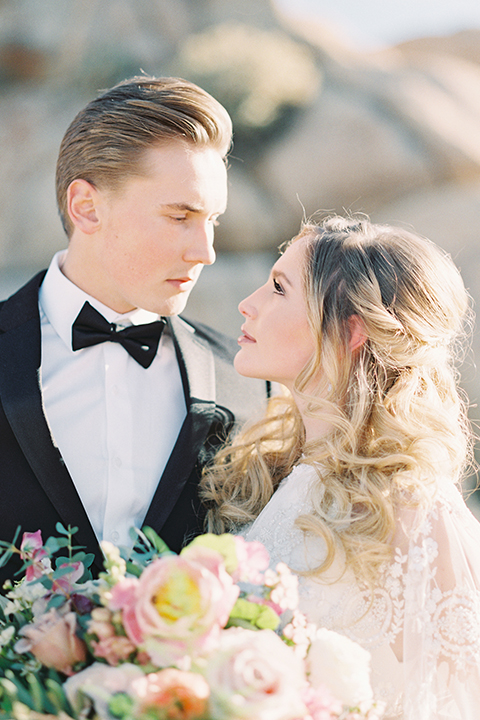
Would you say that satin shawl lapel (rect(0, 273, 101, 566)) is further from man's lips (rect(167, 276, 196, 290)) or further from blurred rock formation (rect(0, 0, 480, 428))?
blurred rock formation (rect(0, 0, 480, 428))

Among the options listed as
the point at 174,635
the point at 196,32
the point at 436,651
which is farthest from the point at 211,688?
the point at 196,32

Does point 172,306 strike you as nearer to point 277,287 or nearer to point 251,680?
point 277,287

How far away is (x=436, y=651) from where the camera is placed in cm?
187

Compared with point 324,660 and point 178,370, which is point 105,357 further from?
point 324,660

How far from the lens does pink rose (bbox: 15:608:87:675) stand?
48.8 inches

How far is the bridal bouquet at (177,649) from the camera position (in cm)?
105

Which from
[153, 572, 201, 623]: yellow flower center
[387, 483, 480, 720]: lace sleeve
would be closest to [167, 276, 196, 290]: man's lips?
[387, 483, 480, 720]: lace sleeve

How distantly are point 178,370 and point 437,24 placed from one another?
2.95 metres

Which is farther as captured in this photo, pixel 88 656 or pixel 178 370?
pixel 178 370

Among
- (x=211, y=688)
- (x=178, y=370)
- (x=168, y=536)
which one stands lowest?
(x=168, y=536)

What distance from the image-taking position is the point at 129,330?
8.66 feet

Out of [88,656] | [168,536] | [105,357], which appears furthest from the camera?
[105,357]

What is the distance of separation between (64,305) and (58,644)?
1.68 m

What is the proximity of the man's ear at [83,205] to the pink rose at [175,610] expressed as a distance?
Result: 75.3 inches
